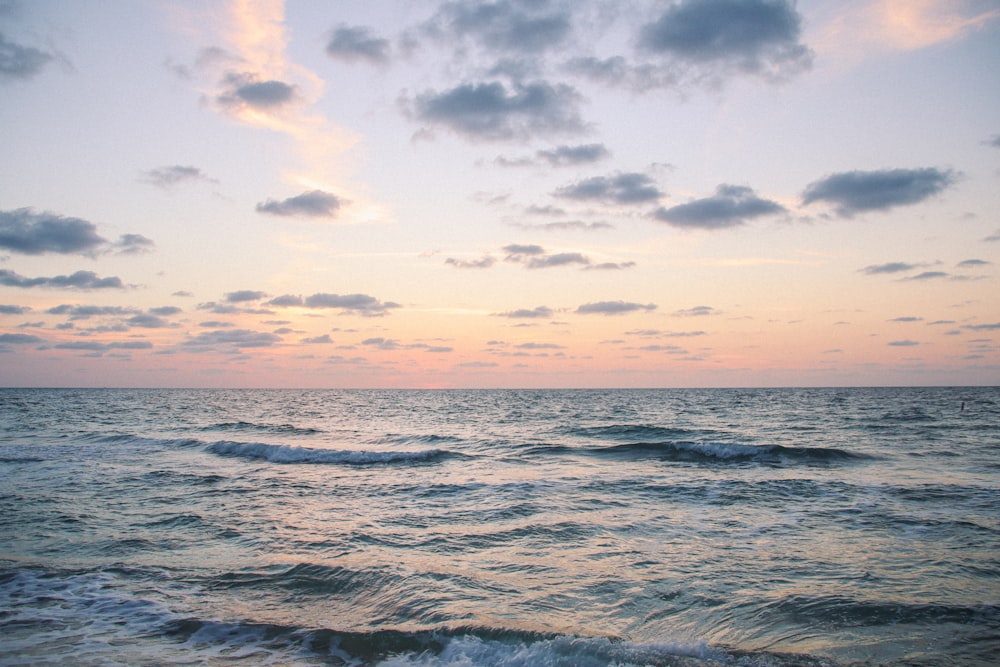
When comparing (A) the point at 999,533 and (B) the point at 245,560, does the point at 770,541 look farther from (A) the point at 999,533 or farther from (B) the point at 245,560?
(B) the point at 245,560

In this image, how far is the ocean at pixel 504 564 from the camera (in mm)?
8594

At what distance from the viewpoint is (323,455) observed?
31.8 meters

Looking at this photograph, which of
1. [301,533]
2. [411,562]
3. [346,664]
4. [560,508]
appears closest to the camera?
[346,664]

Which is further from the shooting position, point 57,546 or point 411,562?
point 57,546

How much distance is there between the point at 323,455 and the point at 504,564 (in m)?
21.9

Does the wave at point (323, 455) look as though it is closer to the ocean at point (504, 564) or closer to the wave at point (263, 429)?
the ocean at point (504, 564)

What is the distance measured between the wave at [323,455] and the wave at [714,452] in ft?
19.9

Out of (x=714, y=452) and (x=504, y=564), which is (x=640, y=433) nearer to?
(x=714, y=452)

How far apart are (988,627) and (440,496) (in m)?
14.8

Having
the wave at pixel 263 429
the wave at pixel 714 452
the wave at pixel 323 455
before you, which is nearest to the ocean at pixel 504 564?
the wave at pixel 714 452

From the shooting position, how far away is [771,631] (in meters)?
9.02

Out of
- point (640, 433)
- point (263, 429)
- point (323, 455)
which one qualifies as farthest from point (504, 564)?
point (263, 429)

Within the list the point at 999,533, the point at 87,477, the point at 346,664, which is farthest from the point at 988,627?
the point at 87,477

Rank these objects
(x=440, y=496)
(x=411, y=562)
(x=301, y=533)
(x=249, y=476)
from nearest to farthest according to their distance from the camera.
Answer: (x=411, y=562) → (x=301, y=533) → (x=440, y=496) → (x=249, y=476)
